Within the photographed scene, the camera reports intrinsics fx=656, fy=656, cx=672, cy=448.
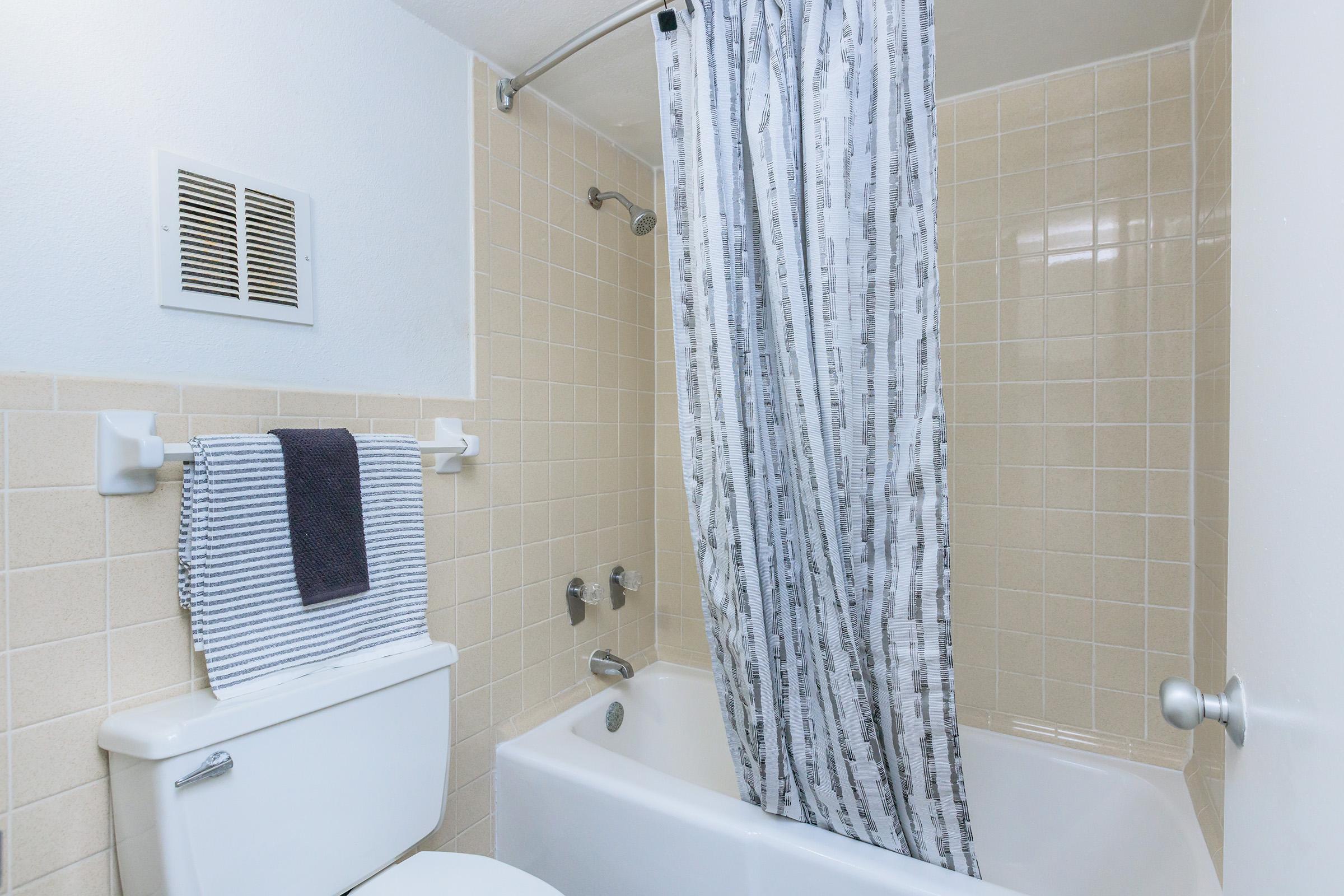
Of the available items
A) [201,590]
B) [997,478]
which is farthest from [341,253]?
[997,478]

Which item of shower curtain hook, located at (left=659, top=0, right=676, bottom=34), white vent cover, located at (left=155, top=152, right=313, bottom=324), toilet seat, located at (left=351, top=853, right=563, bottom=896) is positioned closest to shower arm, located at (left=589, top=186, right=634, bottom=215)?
shower curtain hook, located at (left=659, top=0, right=676, bottom=34)

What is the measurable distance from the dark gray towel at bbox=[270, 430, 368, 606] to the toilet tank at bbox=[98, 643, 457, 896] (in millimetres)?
162

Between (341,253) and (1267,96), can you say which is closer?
(1267,96)

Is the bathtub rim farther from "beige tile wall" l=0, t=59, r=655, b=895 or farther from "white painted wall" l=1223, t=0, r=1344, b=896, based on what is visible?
"white painted wall" l=1223, t=0, r=1344, b=896

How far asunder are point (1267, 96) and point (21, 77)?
1452 millimetres

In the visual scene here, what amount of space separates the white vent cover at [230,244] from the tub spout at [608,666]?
122cm

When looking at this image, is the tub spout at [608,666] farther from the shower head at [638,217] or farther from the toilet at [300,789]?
the shower head at [638,217]

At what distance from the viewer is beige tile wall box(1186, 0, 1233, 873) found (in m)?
1.25

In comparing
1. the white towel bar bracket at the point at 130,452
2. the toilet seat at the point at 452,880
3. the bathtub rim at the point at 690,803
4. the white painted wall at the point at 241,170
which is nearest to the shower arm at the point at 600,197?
the white painted wall at the point at 241,170

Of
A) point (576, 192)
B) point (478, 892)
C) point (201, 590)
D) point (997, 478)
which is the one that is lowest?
point (478, 892)

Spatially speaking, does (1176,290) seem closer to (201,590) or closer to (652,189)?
(652,189)

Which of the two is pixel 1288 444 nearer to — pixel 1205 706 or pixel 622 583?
pixel 1205 706

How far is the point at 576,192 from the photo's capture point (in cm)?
190

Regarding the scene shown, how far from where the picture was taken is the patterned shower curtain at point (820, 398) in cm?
105
